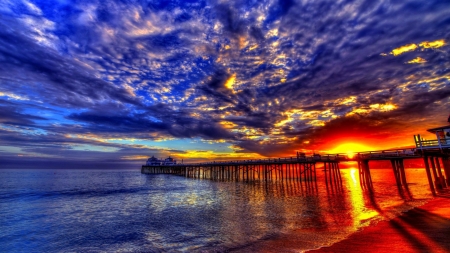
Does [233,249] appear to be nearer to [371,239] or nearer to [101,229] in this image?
[371,239]

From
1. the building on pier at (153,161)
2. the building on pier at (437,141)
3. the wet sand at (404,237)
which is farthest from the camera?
the building on pier at (153,161)

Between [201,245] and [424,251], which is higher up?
[424,251]

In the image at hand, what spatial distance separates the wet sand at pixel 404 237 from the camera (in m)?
8.05

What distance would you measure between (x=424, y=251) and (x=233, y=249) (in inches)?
287

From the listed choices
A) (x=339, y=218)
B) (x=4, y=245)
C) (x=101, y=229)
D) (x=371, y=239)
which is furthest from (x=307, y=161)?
(x=4, y=245)

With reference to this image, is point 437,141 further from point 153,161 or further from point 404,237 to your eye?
point 153,161

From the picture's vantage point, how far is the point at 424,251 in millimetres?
7516

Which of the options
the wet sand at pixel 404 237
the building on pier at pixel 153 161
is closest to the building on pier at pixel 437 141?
the wet sand at pixel 404 237

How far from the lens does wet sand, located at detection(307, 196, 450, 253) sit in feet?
26.4

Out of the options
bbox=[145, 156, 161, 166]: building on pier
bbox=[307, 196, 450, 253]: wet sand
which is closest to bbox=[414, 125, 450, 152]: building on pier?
bbox=[307, 196, 450, 253]: wet sand

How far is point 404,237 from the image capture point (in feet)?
30.3

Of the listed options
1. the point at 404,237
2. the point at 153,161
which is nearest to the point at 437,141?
the point at 404,237

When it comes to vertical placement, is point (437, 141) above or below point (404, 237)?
above

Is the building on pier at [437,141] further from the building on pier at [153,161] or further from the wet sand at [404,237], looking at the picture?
the building on pier at [153,161]
